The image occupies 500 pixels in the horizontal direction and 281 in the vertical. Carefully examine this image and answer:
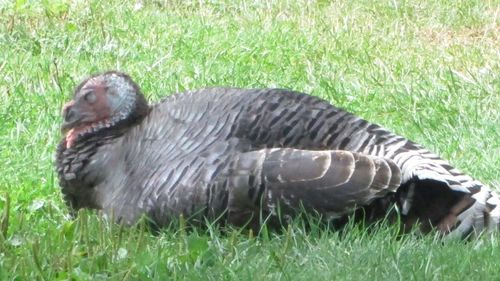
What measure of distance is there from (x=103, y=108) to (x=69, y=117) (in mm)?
172

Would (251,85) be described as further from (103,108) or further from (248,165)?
(248,165)

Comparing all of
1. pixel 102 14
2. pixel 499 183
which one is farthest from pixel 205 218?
pixel 102 14

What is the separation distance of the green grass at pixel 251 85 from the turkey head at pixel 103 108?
1.19ft

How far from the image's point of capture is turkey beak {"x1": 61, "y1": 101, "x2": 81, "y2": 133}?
5.56 metres

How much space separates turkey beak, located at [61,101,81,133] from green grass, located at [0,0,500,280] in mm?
326

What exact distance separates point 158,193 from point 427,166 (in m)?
1.06

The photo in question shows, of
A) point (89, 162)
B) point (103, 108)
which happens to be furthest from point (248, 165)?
point (103, 108)

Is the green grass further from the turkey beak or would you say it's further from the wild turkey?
the turkey beak

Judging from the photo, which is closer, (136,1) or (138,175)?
(138,175)

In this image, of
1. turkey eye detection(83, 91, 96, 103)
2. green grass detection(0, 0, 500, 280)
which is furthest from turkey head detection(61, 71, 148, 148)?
green grass detection(0, 0, 500, 280)

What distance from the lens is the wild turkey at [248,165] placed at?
481cm

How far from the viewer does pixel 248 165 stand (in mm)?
4852

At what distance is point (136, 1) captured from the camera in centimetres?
977

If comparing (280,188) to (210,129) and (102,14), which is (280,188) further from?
(102,14)
